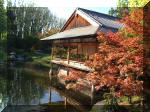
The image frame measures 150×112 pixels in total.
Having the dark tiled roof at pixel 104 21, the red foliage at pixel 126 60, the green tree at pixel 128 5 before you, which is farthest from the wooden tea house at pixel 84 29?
the red foliage at pixel 126 60

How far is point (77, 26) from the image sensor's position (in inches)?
678

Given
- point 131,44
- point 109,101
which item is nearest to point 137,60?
point 131,44

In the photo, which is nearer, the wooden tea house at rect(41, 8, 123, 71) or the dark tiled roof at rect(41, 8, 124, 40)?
the dark tiled roof at rect(41, 8, 124, 40)

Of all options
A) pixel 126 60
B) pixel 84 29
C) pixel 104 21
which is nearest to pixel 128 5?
pixel 104 21

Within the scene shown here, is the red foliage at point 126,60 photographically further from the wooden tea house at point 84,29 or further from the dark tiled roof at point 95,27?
the wooden tea house at point 84,29

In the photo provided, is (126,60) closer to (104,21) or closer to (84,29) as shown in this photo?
(84,29)

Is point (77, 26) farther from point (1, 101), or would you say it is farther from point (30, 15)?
point (30, 15)

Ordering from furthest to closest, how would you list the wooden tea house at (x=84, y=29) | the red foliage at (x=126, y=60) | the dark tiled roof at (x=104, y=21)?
the dark tiled roof at (x=104, y=21), the wooden tea house at (x=84, y=29), the red foliage at (x=126, y=60)

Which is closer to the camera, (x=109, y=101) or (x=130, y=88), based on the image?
(x=130, y=88)

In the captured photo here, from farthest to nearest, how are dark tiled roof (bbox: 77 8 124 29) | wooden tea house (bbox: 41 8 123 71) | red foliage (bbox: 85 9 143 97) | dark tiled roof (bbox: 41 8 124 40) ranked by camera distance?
dark tiled roof (bbox: 77 8 124 29)
wooden tea house (bbox: 41 8 123 71)
dark tiled roof (bbox: 41 8 124 40)
red foliage (bbox: 85 9 143 97)

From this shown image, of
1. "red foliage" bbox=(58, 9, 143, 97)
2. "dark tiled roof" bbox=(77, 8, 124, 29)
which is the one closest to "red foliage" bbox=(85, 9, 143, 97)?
"red foliage" bbox=(58, 9, 143, 97)

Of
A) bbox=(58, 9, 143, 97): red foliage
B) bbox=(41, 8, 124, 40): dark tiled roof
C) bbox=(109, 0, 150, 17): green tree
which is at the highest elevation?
bbox=(109, 0, 150, 17): green tree

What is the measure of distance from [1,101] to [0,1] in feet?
Result: 75.8

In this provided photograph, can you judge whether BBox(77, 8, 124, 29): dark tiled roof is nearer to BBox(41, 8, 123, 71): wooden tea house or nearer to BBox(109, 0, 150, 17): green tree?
BBox(41, 8, 123, 71): wooden tea house
